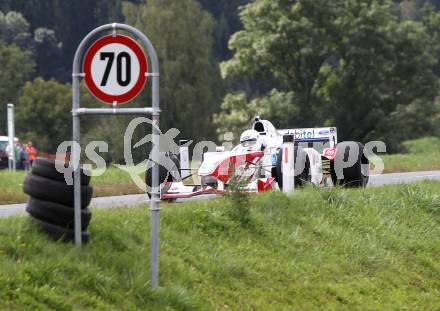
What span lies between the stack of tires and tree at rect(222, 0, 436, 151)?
153 feet

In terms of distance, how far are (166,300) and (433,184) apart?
1015cm

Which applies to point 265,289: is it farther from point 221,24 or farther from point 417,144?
point 221,24

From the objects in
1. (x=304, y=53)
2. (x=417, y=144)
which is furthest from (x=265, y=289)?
(x=417, y=144)

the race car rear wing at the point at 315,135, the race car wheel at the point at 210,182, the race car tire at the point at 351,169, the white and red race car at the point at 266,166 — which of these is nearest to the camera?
the white and red race car at the point at 266,166

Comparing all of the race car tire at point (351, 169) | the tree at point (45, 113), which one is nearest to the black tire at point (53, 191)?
the race car tire at point (351, 169)

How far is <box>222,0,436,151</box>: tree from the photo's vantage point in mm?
55938

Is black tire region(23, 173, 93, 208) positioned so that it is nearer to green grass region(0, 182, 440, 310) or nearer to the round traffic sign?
green grass region(0, 182, 440, 310)

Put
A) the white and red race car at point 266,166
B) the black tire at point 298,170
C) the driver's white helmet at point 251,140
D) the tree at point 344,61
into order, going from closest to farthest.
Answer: the white and red race car at point 266,166 < the black tire at point 298,170 < the driver's white helmet at point 251,140 < the tree at point 344,61

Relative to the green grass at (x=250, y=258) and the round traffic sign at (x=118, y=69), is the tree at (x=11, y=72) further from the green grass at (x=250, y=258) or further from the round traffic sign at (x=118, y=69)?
the round traffic sign at (x=118, y=69)

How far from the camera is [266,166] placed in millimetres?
17500

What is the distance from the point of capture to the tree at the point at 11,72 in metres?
77.5

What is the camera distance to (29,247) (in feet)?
28.5

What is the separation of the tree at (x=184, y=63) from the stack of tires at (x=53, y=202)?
187ft

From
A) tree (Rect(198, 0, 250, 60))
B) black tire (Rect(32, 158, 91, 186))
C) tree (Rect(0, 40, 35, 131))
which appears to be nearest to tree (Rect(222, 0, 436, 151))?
tree (Rect(0, 40, 35, 131))
